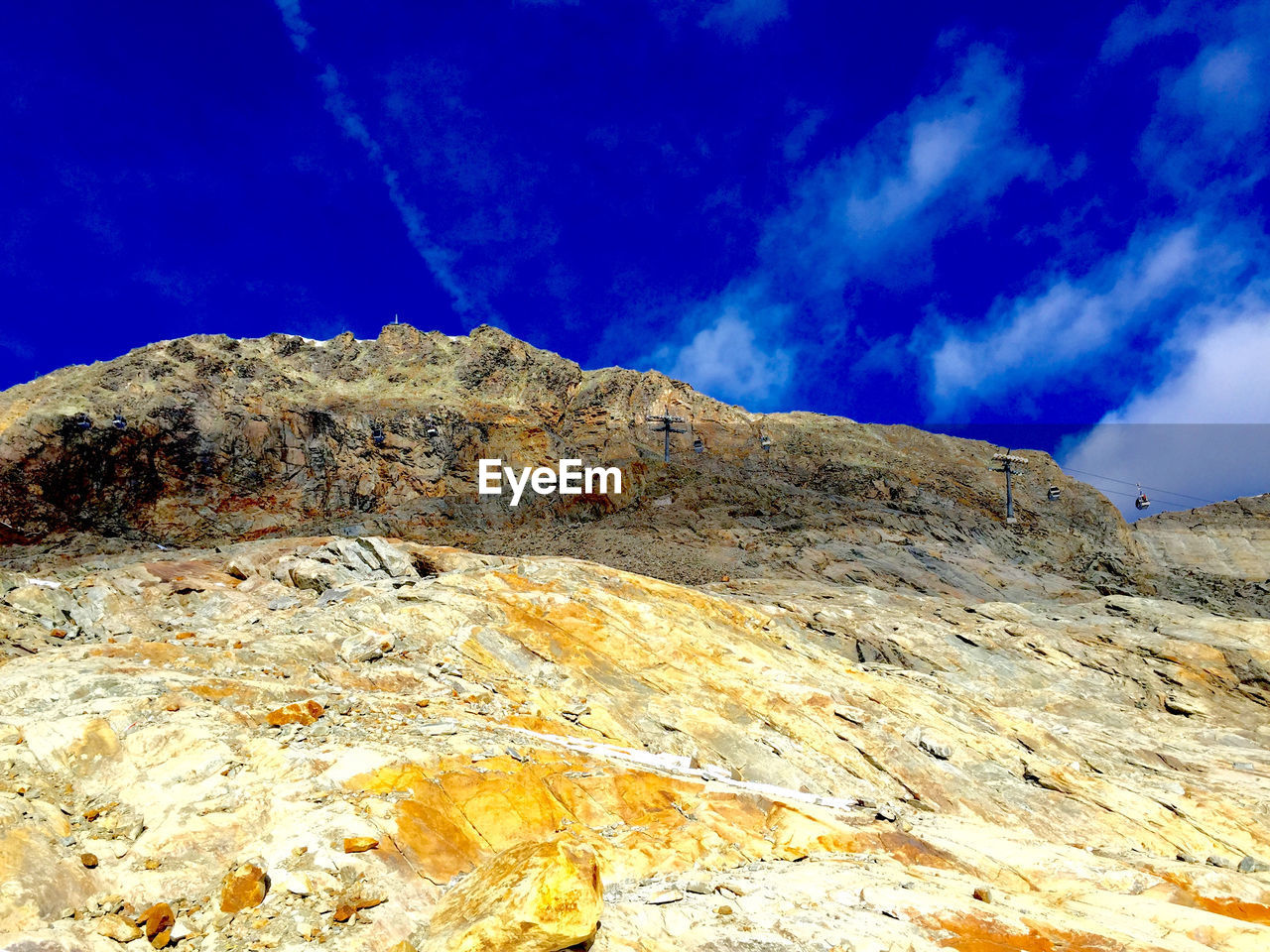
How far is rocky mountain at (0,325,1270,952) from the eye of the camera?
23.0ft

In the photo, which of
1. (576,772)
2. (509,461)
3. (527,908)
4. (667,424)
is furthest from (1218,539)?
(527,908)

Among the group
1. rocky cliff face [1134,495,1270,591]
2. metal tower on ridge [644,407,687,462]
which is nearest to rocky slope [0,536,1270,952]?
rocky cliff face [1134,495,1270,591]

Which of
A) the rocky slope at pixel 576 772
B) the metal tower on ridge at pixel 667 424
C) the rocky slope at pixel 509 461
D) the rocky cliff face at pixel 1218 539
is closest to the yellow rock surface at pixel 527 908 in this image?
the rocky slope at pixel 576 772

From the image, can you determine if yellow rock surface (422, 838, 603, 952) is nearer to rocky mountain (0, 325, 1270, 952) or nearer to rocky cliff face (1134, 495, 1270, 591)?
rocky mountain (0, 325, 1270, 952)

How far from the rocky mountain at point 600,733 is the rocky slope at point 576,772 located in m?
0.07

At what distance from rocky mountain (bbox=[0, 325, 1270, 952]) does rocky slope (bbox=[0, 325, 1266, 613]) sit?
1.55ft

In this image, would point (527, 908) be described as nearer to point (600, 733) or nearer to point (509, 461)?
point (600, 733)

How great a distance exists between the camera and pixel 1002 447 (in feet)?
222

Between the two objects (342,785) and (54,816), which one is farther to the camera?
(342,785)

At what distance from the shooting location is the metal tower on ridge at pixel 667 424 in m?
52.9

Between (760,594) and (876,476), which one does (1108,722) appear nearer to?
(760,594)

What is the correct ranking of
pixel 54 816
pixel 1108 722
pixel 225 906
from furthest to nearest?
1. pixel 1108 722
2. pixel 54 816
3. pixel 225 906

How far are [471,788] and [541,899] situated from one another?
3946 mm

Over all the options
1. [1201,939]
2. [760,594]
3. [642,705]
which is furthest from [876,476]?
[1201,939]
